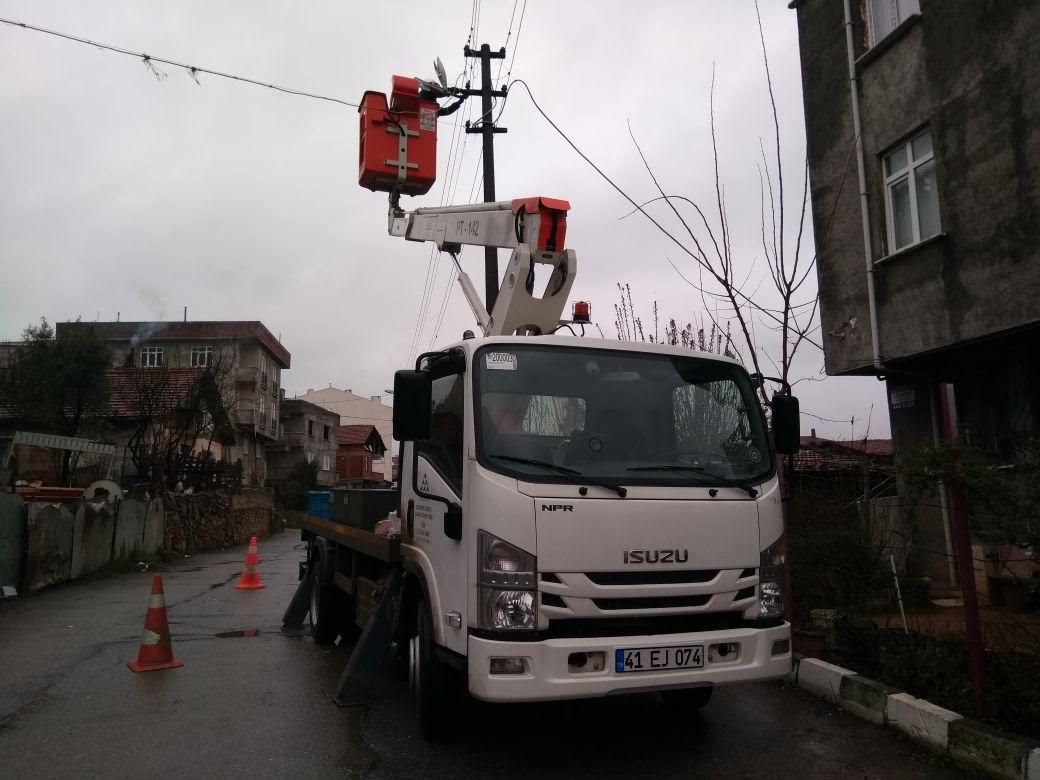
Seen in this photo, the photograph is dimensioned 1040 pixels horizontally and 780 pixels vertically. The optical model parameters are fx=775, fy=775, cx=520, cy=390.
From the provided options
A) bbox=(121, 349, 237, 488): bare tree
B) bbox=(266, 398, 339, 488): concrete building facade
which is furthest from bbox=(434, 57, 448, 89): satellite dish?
bbox=(266, 398, 339, 488): concrete building facade

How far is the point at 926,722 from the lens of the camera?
178 inches

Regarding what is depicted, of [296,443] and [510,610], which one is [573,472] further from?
[296,443]

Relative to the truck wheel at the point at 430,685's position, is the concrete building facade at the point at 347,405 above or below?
above

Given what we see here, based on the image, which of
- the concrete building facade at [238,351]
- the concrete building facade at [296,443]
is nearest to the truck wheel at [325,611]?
the concrete building facade at [238,351]

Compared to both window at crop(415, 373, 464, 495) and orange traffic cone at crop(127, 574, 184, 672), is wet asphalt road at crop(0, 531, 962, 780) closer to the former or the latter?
orange traffic cone at crop(127, 574, 184, 672)

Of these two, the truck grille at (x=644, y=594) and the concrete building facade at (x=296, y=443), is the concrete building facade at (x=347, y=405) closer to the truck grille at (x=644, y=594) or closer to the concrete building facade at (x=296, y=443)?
the concrete building facade at (x=296, y=443)

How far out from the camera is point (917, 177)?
945 cm

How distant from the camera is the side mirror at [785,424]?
17.0 ft

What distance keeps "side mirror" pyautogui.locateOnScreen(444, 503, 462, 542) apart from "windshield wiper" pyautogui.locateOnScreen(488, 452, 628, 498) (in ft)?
1.32

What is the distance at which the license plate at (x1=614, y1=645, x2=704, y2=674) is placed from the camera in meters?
3.97

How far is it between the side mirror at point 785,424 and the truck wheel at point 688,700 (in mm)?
1729

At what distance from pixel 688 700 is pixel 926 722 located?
A: 1469 mm

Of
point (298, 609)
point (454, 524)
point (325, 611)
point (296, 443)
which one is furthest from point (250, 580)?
point (296, 443)

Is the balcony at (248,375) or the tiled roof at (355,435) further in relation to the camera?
the tiled roof at (355,435)
